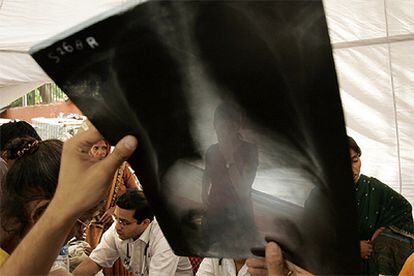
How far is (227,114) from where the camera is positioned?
618 mm

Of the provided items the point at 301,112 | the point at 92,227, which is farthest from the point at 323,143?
the point at 92,227

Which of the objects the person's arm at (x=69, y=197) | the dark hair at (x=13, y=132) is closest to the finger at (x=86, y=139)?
the person's arm at (x=69, y=197)

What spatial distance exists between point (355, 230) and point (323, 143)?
0.10m

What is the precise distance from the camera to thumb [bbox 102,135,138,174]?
2.03 ft

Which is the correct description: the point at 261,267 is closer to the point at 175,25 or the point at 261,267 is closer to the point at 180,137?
the point at 180,137

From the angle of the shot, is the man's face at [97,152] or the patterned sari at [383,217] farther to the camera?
the patterned sari at [383,217]

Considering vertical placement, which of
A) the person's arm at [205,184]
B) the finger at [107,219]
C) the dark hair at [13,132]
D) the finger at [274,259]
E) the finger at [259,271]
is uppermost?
the person's arm at [205,184]

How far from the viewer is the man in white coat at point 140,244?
86.6 inches

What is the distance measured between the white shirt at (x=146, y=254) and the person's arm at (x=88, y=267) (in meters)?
0.02

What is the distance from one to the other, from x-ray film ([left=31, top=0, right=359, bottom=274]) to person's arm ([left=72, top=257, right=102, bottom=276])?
5.81ft

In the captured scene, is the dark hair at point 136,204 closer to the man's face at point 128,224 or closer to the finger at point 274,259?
the man's face at point 128,224

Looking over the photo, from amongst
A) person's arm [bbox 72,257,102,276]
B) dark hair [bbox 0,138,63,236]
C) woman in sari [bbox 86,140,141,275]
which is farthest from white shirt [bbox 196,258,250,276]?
woman in sari [bbox 86,140,141,275]

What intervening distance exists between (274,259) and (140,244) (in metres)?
1.72

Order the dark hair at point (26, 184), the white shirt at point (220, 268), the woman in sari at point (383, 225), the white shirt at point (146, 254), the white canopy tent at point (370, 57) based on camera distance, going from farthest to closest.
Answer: the white canopy tent at point (370, 57) < the white shirt at point (146, 254) < the woman in sari at point (383, 225) < the white shirt at point (220, 268) < the dark hair at point (26, 184)
